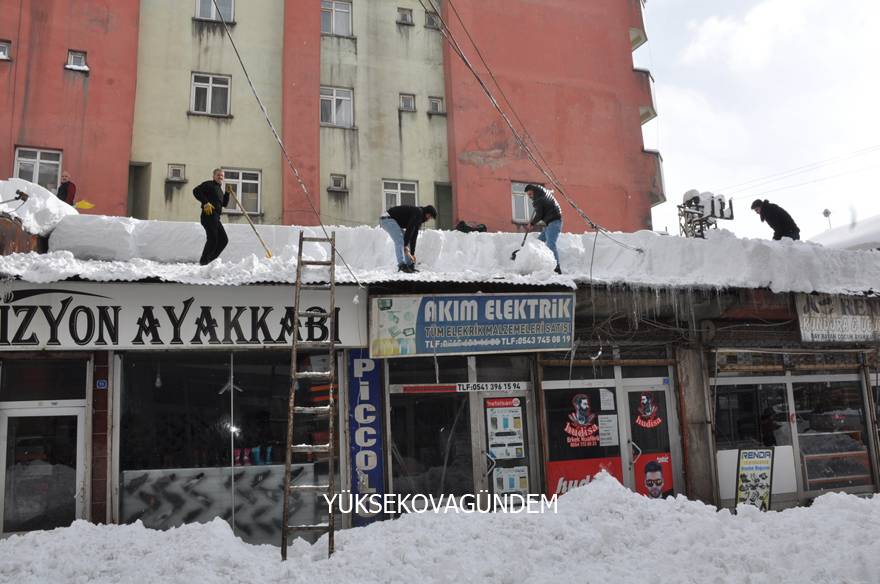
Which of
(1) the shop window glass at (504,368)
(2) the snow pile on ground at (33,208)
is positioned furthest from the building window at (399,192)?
(2) the snow pile on ground at (33,208)

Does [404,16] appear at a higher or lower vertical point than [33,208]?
higher

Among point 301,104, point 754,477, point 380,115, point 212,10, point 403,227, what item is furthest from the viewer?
point 380,115

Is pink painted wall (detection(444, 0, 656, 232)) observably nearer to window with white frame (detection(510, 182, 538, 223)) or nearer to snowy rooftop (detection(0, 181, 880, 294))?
window with white frame (detection(510, 182, 538, 223))

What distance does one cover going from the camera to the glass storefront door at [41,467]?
9070mm

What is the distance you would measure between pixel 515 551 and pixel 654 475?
17.2ft

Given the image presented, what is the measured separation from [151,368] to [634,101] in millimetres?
15653

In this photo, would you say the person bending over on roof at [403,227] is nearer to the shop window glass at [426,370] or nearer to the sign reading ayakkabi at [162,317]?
the sign reading ayakkabi at [162,317]

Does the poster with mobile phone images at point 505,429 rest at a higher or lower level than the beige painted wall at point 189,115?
lower

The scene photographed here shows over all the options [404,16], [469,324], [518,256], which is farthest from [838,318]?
[404,16]

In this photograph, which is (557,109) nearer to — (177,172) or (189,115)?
(189,115)

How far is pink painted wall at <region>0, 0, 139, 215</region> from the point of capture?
583 inches

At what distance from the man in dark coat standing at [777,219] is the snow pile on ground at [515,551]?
6.27m

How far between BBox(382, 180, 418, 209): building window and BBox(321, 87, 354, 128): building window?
5.94 feet

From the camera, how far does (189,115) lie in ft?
52.3
